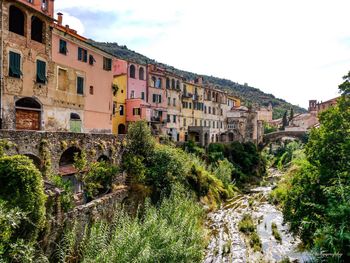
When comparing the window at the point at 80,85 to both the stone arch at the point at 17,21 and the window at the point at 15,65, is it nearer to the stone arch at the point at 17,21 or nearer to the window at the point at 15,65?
the window at the point at 15,65

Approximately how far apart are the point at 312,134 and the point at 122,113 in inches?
1082

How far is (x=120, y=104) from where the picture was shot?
4028 cm

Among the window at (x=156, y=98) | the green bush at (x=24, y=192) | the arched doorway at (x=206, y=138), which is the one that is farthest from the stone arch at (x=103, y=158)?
the arched doorway at (x=206, y=138)

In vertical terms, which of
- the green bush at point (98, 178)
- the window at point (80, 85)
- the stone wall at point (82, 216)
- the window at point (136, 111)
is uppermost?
the window at point (80, 85)

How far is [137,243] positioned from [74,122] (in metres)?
17.7

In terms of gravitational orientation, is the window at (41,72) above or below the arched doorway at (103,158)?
above

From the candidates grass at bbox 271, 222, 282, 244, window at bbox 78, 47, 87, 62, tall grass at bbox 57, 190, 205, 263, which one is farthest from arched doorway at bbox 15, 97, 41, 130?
grass at bbox 271, 222, 282, 244

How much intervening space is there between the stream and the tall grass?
3.46 metres

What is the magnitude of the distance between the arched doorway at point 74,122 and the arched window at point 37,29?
23.8ft

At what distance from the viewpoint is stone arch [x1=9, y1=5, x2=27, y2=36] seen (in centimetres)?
2240

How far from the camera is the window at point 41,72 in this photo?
2442 cm

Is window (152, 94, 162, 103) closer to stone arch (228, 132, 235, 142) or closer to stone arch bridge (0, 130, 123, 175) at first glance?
stone arch bridge (0, 130, 123, 175)

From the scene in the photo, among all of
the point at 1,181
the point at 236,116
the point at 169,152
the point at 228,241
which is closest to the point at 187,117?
the point at 236,116

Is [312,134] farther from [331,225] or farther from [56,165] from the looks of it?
[56,165]
